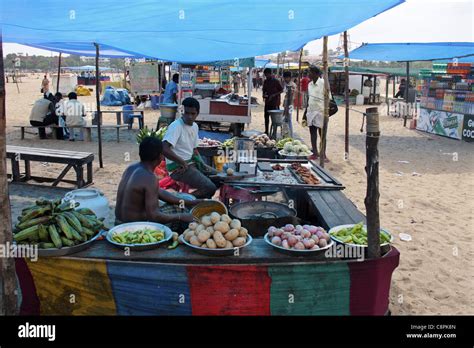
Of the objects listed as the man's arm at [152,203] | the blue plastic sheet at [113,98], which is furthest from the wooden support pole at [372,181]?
the blue plastic sheet at [113,98]

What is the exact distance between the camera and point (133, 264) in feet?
10.3

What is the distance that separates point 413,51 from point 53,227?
Result: 12.9 meters

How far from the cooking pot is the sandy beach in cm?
137

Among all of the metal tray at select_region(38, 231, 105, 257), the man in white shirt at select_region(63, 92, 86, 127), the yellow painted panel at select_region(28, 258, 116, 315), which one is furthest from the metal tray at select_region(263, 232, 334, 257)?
the man in white shirt at select_region(63, 92, 86, 127)

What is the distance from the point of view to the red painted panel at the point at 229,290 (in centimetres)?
312

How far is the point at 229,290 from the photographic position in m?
3.16

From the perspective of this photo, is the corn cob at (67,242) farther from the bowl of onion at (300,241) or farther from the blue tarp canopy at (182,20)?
the blue tarp canopy at (182,20)

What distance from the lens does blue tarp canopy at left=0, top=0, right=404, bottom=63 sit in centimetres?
457

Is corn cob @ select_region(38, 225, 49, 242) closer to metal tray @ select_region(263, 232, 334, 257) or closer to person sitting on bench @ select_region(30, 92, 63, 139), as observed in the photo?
metal tray @ select_region(263, 232, 334, 257)

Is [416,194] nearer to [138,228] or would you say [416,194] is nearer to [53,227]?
[138,228]

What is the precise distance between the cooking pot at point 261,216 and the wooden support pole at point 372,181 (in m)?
1.09
